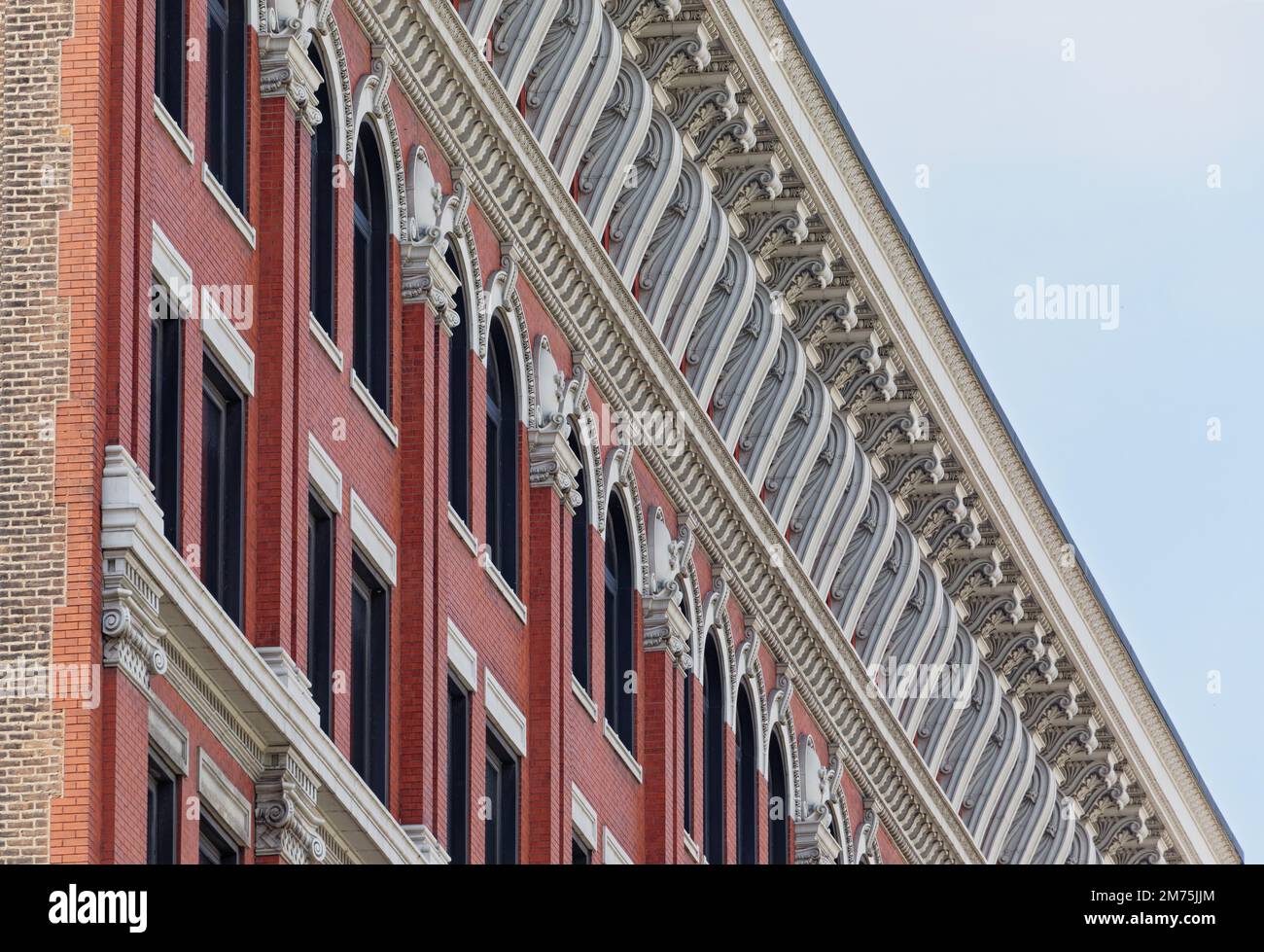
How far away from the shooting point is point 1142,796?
64750 millimetres

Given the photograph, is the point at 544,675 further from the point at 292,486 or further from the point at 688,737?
the point at 292,486

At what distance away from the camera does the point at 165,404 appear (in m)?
31.4

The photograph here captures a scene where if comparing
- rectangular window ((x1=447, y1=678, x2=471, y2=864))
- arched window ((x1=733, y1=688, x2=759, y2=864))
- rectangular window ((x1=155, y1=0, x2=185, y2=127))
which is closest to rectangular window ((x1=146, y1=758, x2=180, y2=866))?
rectangular window ((x1=155, y1=0, x2=185, y2=127))

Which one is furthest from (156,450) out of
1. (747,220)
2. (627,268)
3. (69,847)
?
(747,220)

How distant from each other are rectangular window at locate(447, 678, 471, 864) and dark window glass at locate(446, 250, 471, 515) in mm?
1867

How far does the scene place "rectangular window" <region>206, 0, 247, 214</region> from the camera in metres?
33.6

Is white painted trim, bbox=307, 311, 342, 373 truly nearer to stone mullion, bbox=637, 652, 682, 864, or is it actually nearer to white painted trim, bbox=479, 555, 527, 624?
white painted trim, bbox=479, 555, 527, 624

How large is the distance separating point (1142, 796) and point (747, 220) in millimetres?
19440

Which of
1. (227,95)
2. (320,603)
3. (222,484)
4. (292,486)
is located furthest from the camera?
(320,603)

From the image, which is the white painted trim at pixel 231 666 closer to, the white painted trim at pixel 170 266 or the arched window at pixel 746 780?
the white painted trim at pixel 170 266

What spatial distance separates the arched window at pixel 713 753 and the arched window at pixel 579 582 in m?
4.70

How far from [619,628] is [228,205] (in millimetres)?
12800

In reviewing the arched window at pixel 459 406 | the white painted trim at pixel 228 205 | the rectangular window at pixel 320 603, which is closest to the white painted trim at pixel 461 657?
the arched window at pixel 459 406

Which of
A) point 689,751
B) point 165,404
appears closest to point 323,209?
point 165,404
